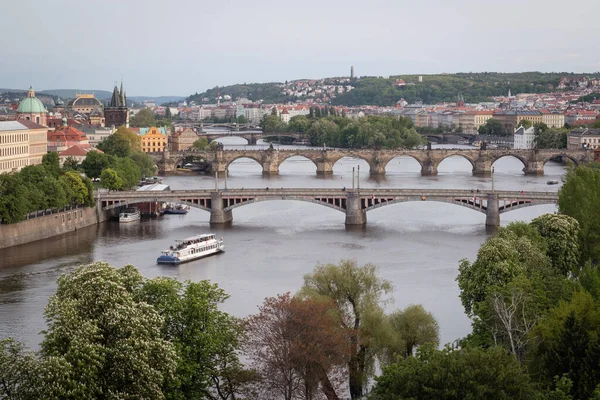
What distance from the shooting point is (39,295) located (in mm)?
27188

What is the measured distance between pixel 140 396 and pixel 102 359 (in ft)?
2.34

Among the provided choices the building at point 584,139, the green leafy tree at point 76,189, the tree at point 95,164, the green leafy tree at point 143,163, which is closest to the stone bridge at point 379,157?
the building at point 584,139

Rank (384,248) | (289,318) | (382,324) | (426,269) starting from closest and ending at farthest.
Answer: (289,318) < (382,324) < (426,269) < (384,248)

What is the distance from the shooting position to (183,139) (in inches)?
3401

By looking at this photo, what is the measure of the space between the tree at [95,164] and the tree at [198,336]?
108ft

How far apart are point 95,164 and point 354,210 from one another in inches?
576

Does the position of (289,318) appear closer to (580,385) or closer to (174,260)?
(580,385)

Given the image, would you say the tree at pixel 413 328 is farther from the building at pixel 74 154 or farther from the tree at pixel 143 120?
the tree at pixel 143 120

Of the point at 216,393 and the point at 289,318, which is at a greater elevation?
the point at 289,318

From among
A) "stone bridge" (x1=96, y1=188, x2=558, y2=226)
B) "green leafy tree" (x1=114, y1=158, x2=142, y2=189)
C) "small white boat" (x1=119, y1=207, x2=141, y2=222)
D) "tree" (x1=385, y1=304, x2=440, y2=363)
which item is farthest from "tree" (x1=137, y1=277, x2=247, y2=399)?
"green leafy tree" (x1=114, y1=158, x2=142, y2=189)

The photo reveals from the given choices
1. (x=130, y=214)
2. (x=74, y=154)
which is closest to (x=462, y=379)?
(x=130, y=214)

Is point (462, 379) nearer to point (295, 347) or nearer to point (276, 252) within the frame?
point (295, 347)

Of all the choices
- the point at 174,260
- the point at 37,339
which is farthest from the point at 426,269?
the point at 37,339

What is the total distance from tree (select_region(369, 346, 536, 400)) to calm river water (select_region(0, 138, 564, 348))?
26.2 ft
